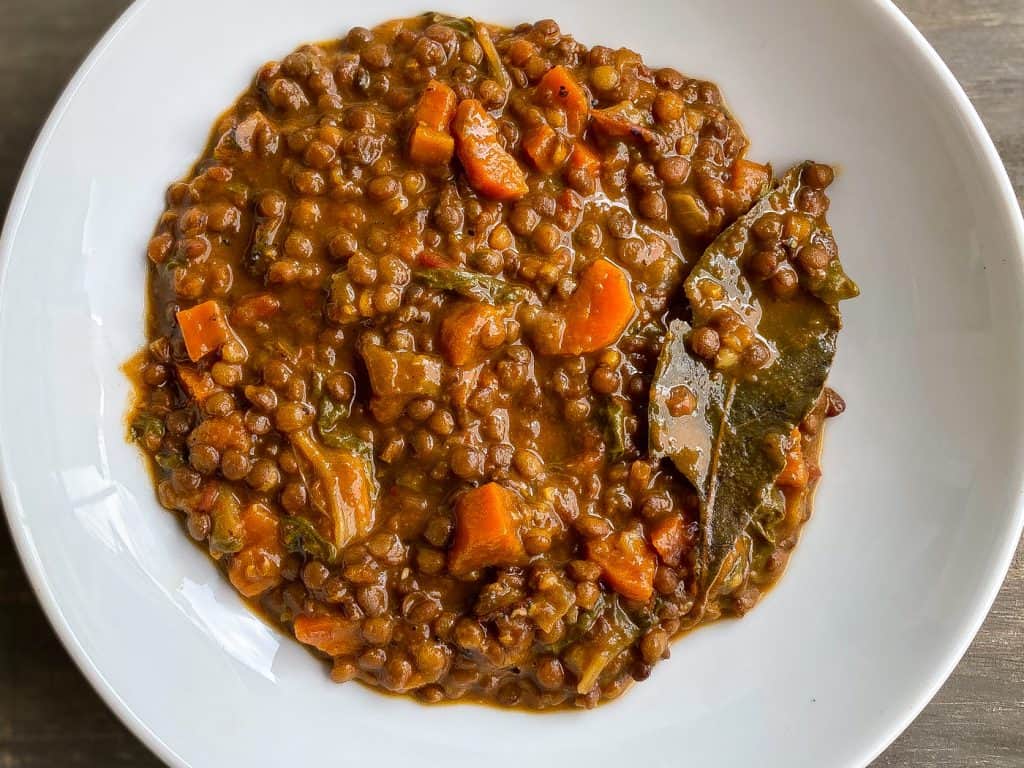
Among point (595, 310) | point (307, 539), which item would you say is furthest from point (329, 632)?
point (595, 310)

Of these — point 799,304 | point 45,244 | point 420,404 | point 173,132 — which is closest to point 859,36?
point 799,304

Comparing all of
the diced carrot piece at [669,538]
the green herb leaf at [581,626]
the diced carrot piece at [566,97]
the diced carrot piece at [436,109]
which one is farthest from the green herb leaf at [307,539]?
the diced carrot piece at [566,97]

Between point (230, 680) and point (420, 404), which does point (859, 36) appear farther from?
point (230, 680)

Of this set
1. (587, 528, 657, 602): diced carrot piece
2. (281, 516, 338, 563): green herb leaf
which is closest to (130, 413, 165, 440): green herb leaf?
(281, 516, 338, 563): green herb leaf

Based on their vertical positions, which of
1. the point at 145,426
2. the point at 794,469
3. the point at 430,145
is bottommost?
the point at 145,426

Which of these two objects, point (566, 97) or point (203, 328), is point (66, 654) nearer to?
point (203, 328)

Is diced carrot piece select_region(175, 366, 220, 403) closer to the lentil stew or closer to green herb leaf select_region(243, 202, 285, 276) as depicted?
the lentil stew

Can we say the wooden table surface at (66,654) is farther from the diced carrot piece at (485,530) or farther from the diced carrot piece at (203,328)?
the diced carrot piece at (485,530)

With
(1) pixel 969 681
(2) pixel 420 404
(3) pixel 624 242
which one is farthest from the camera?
(1) pixel 969 681
